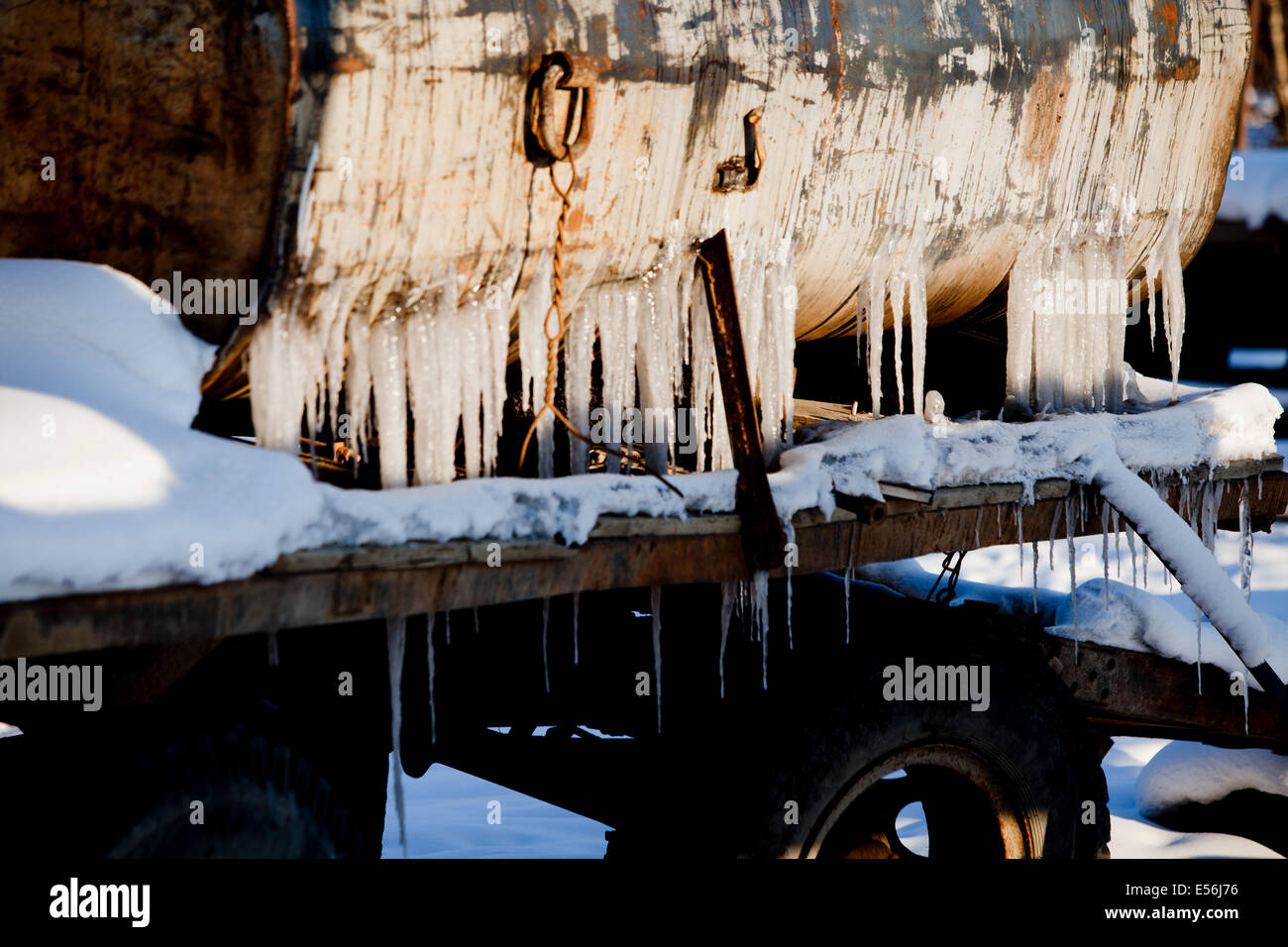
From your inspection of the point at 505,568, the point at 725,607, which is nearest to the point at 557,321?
the point at 505,568

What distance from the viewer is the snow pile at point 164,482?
2.31 meters

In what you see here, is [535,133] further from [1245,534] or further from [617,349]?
[1245,534]

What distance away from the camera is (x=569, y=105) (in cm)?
311

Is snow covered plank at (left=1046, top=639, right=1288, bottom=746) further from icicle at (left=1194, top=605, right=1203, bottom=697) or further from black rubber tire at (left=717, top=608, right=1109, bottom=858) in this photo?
black rubber tire at (left=717, top=608, right=1109, bottom=858)

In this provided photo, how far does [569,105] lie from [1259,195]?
36.5 ft

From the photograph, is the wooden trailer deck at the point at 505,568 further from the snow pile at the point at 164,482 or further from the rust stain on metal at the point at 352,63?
the rust stain on metal at the point at 352,63

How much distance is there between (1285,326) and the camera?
13.9m

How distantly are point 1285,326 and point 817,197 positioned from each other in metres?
11.7

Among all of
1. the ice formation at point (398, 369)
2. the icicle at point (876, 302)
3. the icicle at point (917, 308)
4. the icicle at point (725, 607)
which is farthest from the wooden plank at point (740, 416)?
the icicle at point (917, 308)

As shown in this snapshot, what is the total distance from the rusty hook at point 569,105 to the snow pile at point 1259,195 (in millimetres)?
10744

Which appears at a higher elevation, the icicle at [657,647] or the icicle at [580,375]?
the icicle at [580,375]

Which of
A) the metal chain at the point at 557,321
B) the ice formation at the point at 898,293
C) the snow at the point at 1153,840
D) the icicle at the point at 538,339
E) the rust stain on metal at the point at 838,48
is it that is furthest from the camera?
the snow at the point at 1153,840

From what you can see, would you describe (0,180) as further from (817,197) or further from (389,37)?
(817,197)
